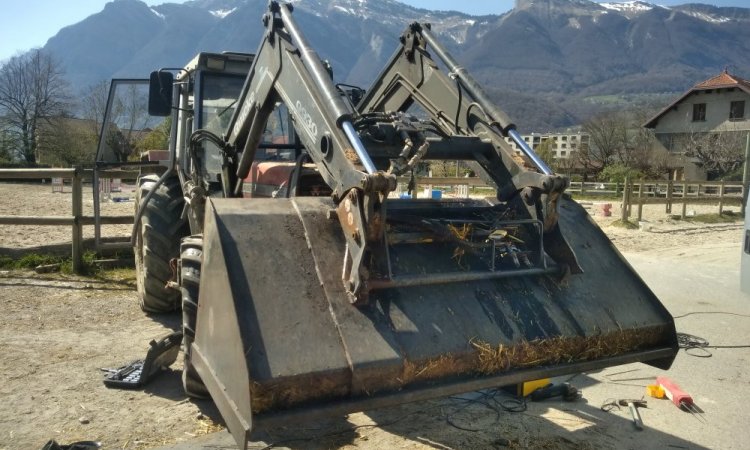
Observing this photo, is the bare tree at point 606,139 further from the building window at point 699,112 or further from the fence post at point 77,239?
the fence post at point 77,239

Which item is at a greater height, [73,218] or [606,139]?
[606,139]

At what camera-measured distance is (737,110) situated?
47562mm

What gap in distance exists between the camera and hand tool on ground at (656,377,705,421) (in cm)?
459

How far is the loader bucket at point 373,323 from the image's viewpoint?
2812mm

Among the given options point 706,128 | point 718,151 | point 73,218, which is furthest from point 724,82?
point 73,218

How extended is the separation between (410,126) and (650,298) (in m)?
1.80

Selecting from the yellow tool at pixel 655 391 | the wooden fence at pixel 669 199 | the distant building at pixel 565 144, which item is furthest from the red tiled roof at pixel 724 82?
the yellow tool at pixel 655 391

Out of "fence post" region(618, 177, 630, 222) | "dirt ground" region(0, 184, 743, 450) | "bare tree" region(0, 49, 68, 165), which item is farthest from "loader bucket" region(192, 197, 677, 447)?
"bare tree" region(0, 49, 68, 165)

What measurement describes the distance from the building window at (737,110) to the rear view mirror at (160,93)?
50710 millimetres

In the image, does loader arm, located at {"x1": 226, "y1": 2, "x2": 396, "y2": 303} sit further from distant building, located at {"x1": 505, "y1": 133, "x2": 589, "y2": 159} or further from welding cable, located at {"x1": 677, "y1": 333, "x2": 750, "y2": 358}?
distant building, located at {"x1": 505, "y1": 133, "x2": 589, "y2": 159}

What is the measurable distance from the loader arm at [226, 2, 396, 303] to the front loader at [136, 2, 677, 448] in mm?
11

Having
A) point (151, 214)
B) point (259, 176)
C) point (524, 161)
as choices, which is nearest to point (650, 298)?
point (524, 161)

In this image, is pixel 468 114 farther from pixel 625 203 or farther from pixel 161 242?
pixel 625 203

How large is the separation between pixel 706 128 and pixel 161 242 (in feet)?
168
